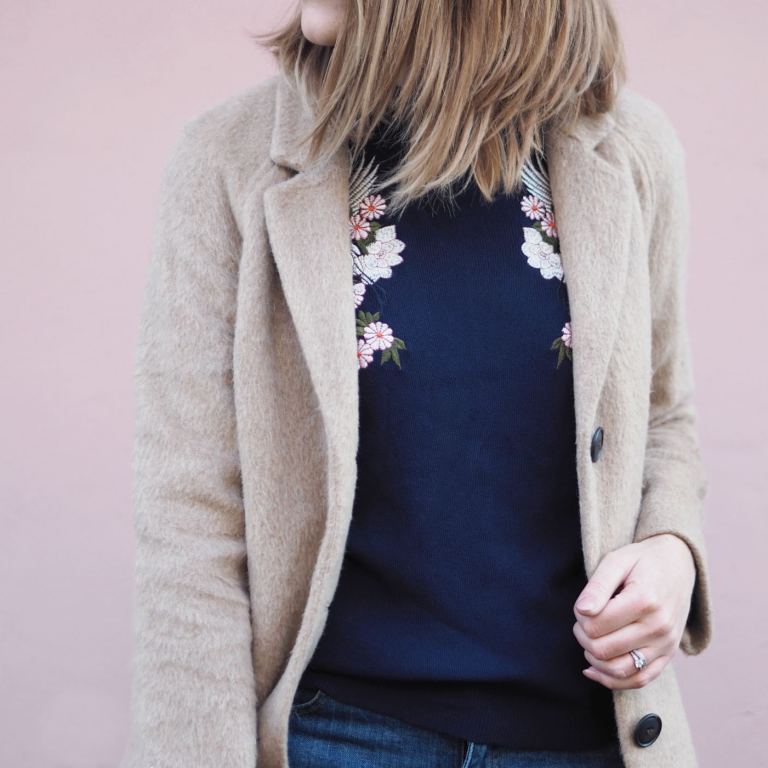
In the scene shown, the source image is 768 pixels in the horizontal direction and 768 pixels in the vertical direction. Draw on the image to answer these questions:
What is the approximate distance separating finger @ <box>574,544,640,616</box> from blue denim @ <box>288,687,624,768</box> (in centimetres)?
A: 19

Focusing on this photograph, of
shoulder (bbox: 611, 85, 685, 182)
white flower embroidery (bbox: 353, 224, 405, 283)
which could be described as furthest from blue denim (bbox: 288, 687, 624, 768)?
shoulder (bbox: 611, 85, 685, 182)

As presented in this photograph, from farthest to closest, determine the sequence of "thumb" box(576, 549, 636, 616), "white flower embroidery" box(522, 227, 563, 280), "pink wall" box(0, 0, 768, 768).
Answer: "pink wall" box(0, 0, 768, 768) → "white flower embroidery" box(522, 227, 563, 280) → "thumb" box(576, 549, 636, 616)

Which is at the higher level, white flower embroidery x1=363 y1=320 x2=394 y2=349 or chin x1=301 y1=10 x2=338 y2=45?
chin x1=301 y1=10 x2=338 y2=45

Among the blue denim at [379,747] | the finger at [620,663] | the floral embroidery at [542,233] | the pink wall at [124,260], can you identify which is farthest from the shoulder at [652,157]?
the pink wall at [124,260]

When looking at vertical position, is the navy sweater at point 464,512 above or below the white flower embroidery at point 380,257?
below

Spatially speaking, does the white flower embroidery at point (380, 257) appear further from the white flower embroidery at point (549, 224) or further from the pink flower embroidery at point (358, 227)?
the white flower embroidery at point (549, 224)

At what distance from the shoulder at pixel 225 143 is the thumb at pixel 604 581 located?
63 centimetres

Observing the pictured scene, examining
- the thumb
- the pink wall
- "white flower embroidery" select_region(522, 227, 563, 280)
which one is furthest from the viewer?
the pink wall

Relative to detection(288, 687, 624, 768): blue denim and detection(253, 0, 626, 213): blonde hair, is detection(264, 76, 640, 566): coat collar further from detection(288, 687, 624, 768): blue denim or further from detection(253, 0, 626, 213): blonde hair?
detection(288, 687, 624, 768): blue denim

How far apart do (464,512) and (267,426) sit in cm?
25

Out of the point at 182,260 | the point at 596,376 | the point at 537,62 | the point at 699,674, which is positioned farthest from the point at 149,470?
the point at 699,674

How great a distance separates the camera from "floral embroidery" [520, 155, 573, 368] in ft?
3.87

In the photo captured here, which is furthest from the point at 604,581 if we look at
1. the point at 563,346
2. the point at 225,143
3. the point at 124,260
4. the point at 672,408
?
the point at 124,260

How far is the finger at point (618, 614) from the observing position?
1.10 m
